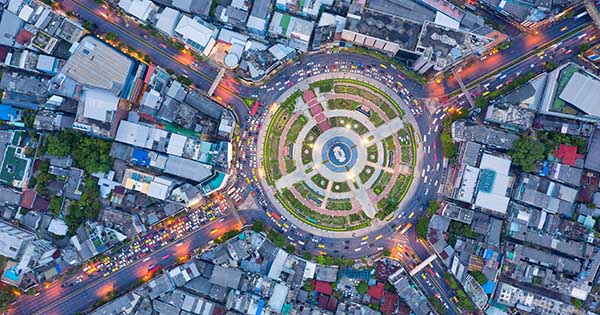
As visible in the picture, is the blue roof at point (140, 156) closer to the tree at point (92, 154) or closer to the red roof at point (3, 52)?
the tree at point (92, 154)

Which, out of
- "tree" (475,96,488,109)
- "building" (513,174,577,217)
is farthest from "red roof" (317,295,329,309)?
"tree" (475,96,488,109)

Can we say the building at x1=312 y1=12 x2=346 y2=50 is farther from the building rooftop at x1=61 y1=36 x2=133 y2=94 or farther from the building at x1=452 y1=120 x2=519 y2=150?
the building rooftop at x1=61 y1=36 x2=133 y2=94

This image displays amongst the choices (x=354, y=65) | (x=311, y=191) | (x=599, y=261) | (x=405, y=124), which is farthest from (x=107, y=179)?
(x=599, y=261)

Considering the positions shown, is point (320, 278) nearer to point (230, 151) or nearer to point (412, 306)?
point (412, 306)

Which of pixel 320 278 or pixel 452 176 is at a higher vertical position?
pixel 452 176

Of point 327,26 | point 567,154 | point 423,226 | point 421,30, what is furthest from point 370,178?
point 567,154

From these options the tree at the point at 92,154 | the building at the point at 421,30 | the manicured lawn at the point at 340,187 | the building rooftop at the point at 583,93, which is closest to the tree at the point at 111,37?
the tree at the point at 92,154
